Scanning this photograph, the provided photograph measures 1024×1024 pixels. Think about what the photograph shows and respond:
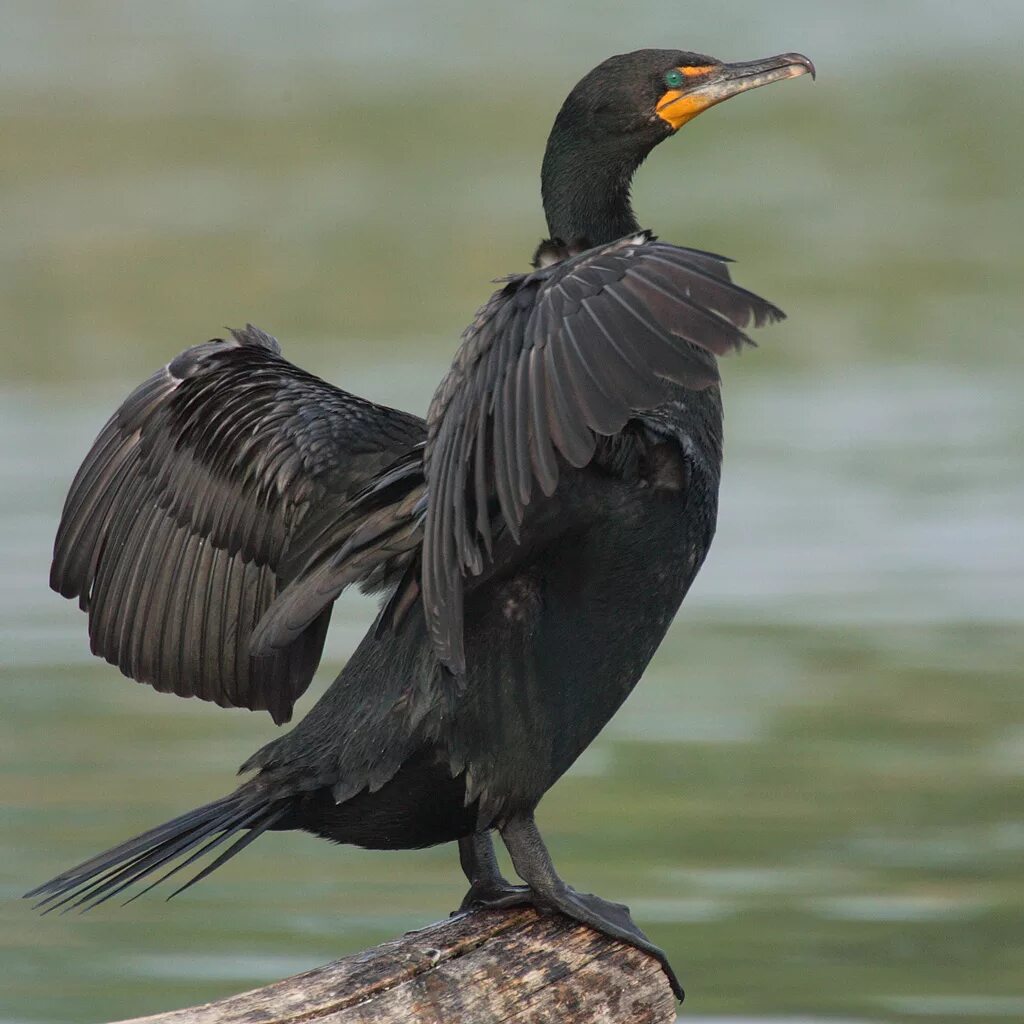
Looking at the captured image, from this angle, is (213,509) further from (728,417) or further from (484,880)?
(728,417)

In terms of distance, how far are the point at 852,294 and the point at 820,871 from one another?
942cm

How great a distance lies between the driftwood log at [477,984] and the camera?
436 centimetres

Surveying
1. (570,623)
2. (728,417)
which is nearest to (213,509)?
(570,623)

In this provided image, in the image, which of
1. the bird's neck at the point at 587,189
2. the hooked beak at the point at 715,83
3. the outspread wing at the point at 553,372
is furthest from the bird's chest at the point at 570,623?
the hooked beak at the point at 715,83

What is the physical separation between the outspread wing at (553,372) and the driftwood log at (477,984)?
1.96ft

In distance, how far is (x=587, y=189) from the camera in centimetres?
566

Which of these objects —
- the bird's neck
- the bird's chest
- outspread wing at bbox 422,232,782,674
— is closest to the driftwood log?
the bird's chest

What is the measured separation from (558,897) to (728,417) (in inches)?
360

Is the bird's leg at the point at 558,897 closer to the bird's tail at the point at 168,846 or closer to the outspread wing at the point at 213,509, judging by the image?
the bird's tail at the point at 168,846

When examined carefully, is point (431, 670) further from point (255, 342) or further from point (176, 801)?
point (176, 801)

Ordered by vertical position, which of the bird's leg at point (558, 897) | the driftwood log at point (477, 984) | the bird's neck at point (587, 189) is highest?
the bird's neck at point (587, 189)

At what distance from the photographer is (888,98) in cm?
2097

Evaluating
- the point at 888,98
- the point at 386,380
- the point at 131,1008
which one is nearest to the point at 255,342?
the point at 131,1008

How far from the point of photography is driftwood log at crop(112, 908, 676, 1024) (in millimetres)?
4359
